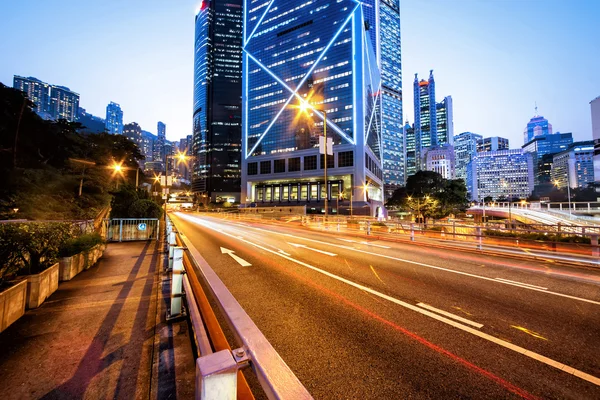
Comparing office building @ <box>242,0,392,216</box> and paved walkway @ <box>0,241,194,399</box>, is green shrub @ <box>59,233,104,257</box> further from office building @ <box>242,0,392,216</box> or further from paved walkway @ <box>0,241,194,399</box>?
office building @ <box>242,0,392,216</box>

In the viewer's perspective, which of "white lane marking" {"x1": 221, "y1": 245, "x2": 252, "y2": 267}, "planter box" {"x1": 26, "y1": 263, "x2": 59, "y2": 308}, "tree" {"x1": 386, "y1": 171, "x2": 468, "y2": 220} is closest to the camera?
"planter box" {"x1": 26, "y1": 263, "x2": 59, "y2": 308}

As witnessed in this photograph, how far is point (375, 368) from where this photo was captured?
3.29m

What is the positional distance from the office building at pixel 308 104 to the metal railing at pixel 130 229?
62.8 meters

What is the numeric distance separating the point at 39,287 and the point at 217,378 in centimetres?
632

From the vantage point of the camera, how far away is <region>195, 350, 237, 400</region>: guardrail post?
4.90ft

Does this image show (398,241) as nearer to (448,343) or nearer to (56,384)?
(448,343)

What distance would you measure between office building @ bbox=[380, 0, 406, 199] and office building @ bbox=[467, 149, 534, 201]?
177 feet

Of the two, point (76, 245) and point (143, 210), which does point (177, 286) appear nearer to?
point (76, 245)

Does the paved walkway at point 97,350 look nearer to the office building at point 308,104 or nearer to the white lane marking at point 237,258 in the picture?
the white lane marking at point 237,258

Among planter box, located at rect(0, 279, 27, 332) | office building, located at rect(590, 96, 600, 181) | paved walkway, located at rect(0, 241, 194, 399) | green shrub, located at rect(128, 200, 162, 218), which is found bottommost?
paved walkway, located at rect(0, 241, 194, 399)

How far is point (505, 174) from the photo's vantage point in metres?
185

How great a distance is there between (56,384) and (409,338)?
185 inches

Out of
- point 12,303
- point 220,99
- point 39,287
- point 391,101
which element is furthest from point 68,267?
point 391,101

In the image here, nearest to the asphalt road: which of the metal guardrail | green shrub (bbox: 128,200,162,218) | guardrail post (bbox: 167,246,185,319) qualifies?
the metal guardrail
